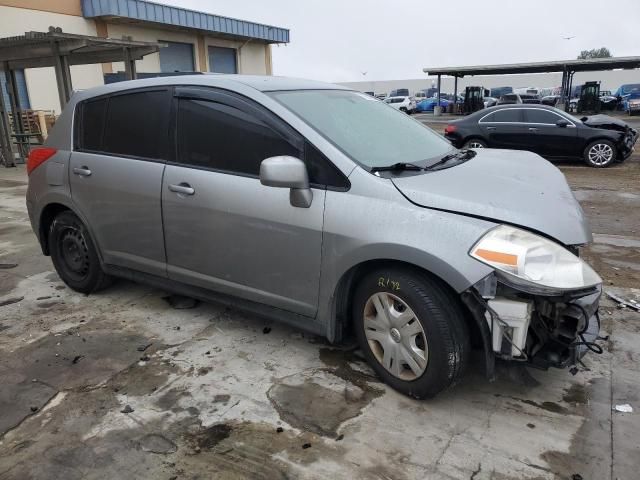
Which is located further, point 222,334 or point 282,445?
point 222,334

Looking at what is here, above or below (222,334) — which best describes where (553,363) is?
above

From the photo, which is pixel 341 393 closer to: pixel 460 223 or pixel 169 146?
pixel 460 223

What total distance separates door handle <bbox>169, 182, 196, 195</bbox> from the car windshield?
2.74 ft

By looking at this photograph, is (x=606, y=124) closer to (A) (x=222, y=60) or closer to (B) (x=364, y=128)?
(B) (x=364, y=128)

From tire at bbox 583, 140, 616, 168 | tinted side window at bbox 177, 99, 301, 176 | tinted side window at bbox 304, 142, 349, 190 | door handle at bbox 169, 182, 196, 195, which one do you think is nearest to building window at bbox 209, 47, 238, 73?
tire at bbox 583, 140, 616, 168

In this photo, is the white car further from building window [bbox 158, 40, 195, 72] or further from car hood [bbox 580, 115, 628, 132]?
car hood [bbox 580, 115, 628, 132]

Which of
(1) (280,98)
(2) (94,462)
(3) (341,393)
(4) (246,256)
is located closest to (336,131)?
(1) (280,98)

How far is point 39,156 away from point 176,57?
18.2 meters

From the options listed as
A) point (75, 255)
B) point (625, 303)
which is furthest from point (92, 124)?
point (625, 303)

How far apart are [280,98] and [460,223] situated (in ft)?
4.66

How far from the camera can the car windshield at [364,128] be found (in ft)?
10.5

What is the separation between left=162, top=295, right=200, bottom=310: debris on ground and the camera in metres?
4.39

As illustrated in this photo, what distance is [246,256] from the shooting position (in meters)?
3.41

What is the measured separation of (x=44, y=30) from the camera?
1645 cm
